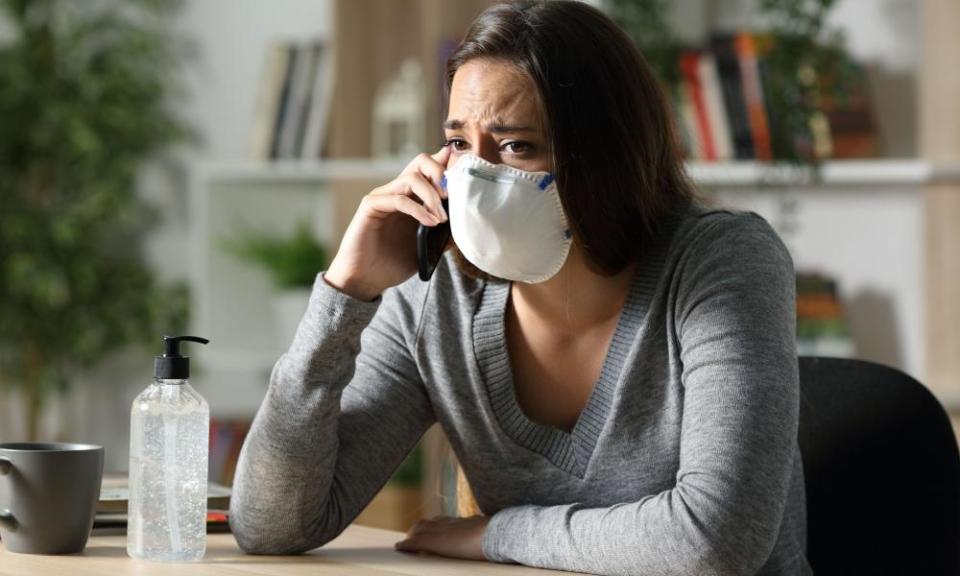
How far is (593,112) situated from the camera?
4.50ft

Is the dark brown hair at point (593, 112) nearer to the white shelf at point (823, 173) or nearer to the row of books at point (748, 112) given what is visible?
the white shelf at point (823, 173)

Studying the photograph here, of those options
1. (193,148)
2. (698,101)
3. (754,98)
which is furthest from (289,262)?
(754,98)

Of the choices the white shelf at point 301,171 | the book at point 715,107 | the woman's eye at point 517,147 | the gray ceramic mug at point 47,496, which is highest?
the book at point 715,107

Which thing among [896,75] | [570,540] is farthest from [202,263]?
[570,540]

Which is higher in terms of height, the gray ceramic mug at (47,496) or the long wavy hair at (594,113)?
the long wavy hair at (594,113)

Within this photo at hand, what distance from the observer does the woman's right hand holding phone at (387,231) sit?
1389 millimetres

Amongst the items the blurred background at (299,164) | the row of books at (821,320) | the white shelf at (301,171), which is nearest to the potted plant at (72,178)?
the blurred background at (299,164)

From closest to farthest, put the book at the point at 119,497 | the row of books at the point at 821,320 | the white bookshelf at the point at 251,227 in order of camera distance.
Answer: the book at the point at 119,497 < the row of books at the point at 821,320 < the white bookshelf at the point at 251,227

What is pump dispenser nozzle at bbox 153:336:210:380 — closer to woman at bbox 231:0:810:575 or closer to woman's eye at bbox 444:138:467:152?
woman at bbox 231:0:810:575

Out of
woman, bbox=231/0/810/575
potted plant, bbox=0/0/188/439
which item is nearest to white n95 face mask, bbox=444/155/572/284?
woman, bbox=231/0/810/575

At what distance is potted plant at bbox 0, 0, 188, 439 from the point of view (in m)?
3.90

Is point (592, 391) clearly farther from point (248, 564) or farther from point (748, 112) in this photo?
point (748, 112)

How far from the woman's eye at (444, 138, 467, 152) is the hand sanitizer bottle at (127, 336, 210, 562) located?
0.34 metres

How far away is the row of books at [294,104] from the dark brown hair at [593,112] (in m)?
2.07
